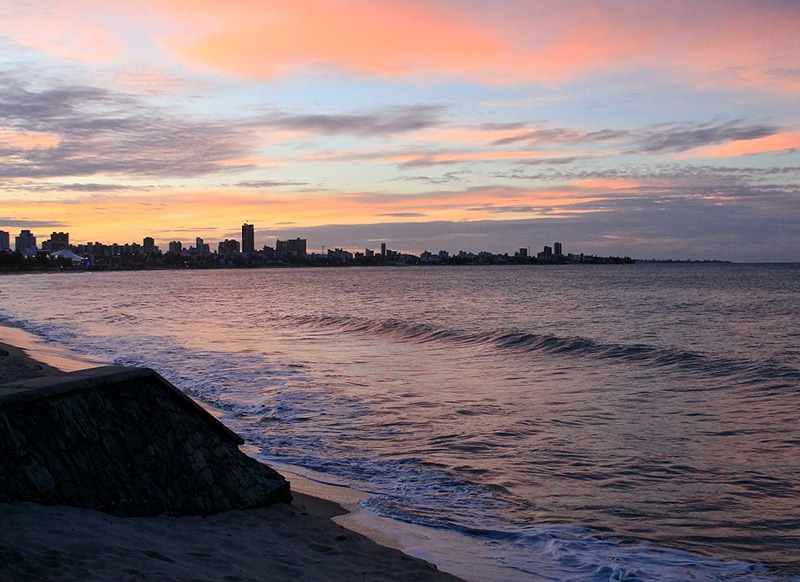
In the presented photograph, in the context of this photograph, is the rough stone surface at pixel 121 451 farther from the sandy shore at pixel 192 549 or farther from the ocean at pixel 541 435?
the ocean at pixel 541 435

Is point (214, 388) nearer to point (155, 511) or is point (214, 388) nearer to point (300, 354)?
point (300, 354)

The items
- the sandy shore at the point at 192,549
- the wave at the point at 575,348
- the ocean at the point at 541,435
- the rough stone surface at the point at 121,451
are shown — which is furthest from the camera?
the wave at the point at 575,348

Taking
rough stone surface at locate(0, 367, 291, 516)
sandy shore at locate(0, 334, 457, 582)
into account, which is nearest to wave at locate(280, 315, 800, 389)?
sandy shore at locate(0, 334, 457, 582)

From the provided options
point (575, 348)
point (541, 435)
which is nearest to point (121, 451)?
point (541, 435)

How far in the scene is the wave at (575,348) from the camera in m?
19.0

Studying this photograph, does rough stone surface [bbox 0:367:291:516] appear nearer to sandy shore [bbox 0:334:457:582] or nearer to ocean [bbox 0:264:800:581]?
sandy shore [bbox 0:334:457:582]

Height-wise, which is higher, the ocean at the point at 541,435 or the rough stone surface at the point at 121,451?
the rough stone surface at the point at 121,451

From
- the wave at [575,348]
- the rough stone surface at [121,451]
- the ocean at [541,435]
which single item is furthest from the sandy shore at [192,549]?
the wave at [575,348]

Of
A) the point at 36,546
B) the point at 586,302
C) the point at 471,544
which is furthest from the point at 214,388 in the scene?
the point at 586,302

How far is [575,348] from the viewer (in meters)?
25.2

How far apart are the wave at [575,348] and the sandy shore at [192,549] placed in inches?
551

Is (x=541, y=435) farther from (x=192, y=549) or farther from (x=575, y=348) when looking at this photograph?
(x=575, y=348)

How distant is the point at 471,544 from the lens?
7215 mm

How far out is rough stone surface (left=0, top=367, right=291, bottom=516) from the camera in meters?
6.15
